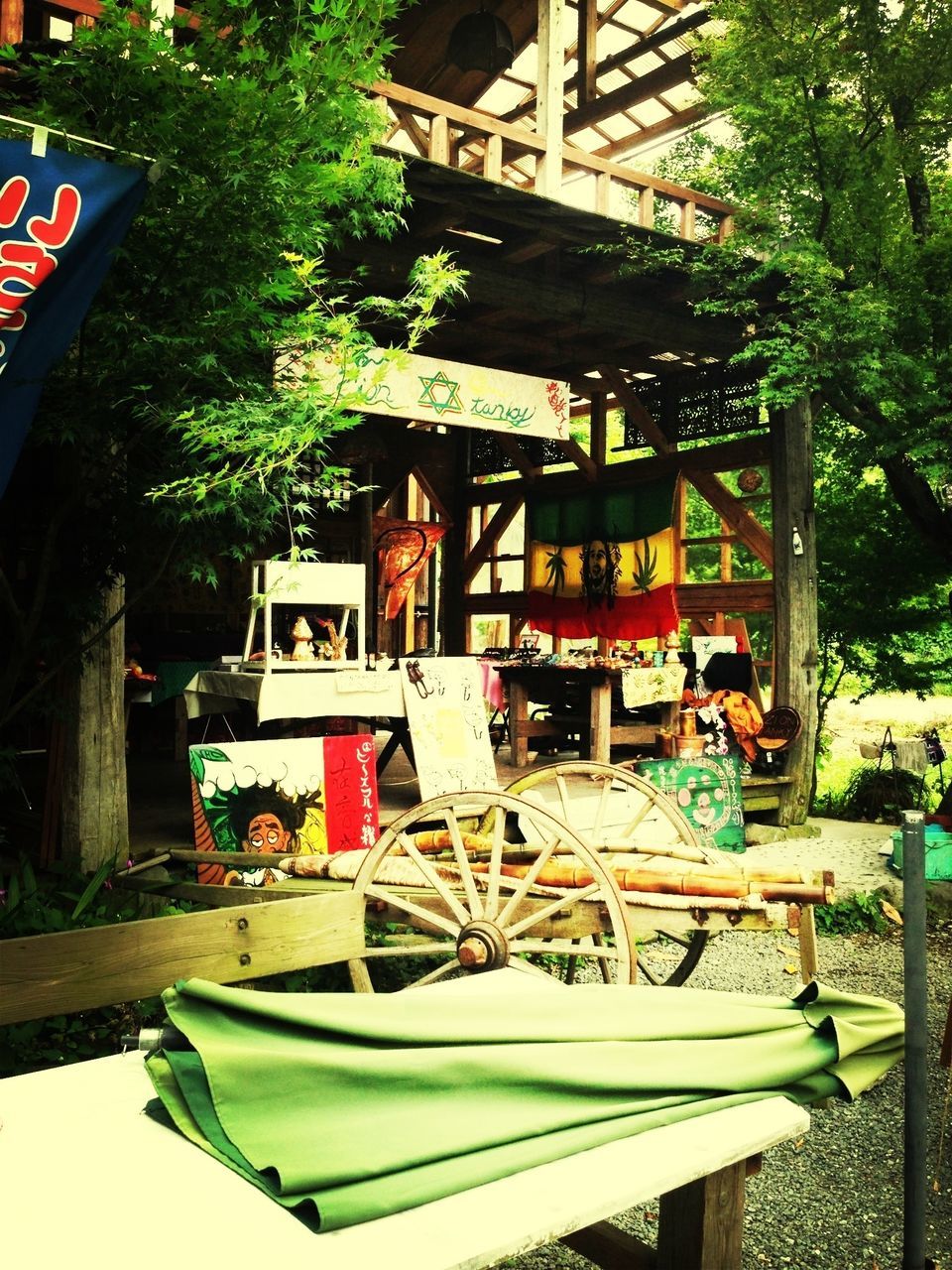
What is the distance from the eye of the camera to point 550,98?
259 inches

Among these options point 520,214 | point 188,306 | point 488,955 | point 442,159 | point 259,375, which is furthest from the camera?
point 520,214

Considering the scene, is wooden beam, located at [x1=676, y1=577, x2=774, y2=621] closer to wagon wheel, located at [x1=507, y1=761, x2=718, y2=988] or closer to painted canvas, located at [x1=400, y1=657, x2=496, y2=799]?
wagon wheel, located at [x1=507, y1=761, x2=718, y2=988]

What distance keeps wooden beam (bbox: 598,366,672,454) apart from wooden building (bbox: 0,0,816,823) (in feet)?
0.08

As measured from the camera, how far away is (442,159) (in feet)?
19.6

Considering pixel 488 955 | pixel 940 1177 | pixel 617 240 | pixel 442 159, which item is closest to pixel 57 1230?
pixel 488 955

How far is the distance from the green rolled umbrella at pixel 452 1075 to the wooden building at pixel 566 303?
472 cm

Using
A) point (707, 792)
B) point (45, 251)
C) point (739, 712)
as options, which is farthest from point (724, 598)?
point (45, 251)

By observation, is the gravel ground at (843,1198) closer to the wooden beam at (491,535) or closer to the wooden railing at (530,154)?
the wooden railing at (530,154)

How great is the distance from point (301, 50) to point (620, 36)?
814cm

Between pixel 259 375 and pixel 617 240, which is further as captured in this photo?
pixel 617 240

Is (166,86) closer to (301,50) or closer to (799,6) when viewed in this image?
(301,50)

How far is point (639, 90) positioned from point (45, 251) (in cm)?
773

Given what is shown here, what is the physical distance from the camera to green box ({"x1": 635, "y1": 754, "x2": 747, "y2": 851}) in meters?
6.85

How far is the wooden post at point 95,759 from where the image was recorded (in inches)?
198
